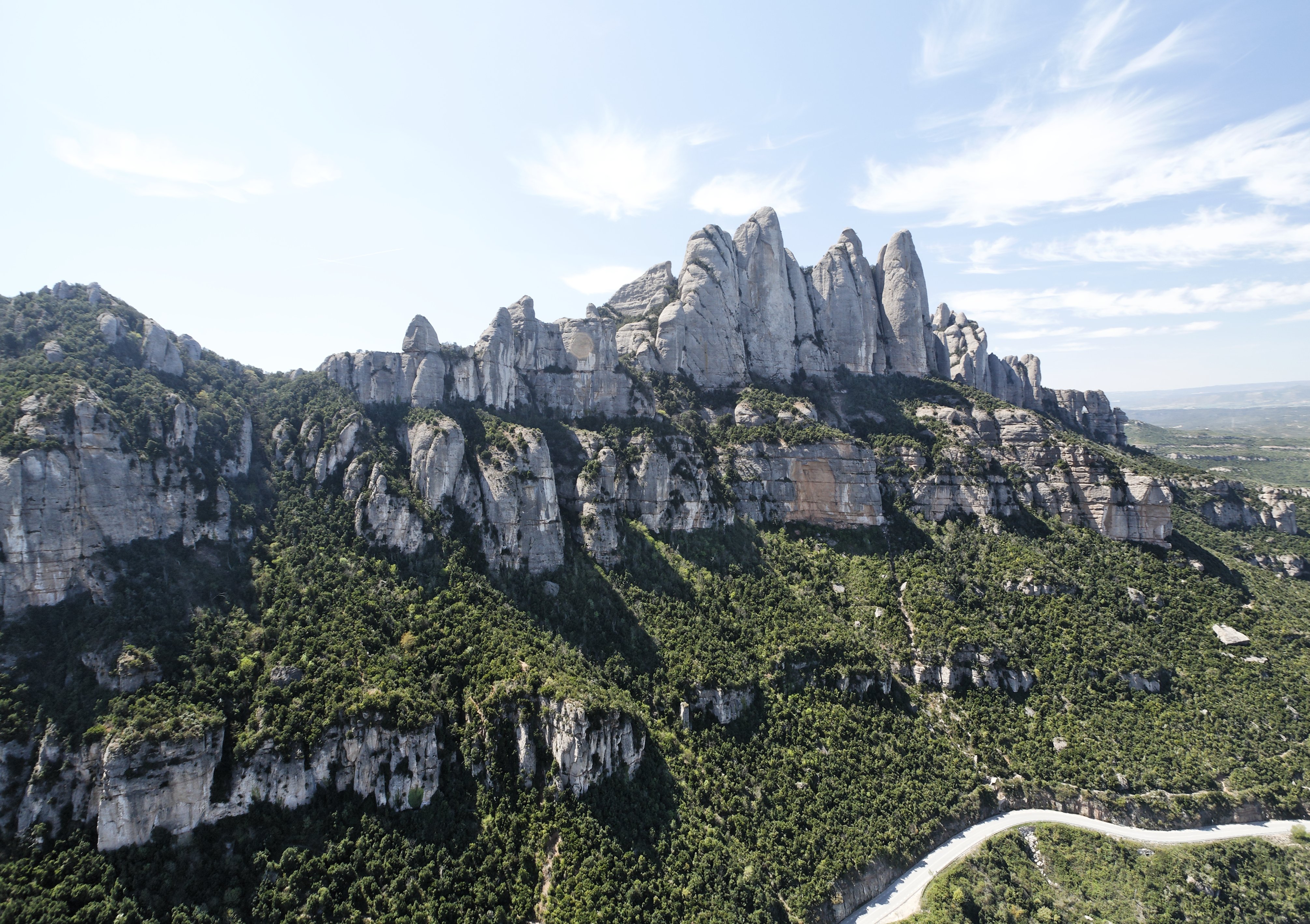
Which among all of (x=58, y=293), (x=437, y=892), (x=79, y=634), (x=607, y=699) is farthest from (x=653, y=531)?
(x=58, y=293)

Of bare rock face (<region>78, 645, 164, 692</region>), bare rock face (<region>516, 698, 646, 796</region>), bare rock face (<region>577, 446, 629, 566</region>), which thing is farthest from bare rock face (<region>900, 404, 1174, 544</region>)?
bare rock face (<region>78, 645, 164, 692</region>)

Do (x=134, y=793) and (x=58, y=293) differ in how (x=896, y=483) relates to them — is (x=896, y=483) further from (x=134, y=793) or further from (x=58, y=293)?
(x=58, y=293)

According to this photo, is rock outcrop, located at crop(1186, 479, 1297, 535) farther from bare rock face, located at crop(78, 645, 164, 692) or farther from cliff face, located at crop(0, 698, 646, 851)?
bare rock face, located at crop(78, 645, 164, 692)

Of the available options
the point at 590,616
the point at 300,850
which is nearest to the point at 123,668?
the point at 300,850

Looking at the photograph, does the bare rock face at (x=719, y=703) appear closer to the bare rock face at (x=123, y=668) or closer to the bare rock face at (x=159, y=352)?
the bare rock face at (x=123, y=668)

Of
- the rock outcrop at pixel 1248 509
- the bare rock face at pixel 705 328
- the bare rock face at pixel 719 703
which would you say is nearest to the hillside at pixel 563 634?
the bare rock face at pixel 719 703
